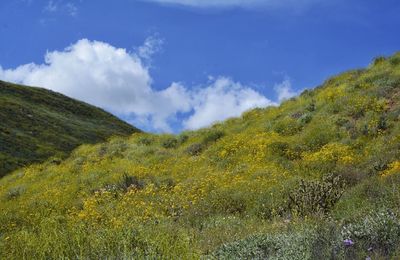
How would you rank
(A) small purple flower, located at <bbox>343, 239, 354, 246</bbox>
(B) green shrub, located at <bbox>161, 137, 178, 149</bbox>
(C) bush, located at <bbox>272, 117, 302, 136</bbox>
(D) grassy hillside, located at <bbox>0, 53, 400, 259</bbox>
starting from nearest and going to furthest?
1. (A) small purple flower, located at <bbox>343, 239, 354, 246</bbox>
2. (D) grassy hillside, located at <bbox>0, 53, 400, 259</bbox>
3. (C) bush, located at <bbox>272, 117, 302, 136</bbox>
4. (B) green shrub, located at <bbox>161, 137, 178, 149</bbox>

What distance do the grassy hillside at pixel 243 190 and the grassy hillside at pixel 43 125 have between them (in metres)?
8.11

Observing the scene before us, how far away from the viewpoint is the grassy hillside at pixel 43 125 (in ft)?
120

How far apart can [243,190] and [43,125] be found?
34.7 meters

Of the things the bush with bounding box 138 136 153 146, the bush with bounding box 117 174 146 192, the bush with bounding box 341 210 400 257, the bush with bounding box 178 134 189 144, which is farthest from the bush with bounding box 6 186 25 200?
the bush with bounding box 341 210 400 257

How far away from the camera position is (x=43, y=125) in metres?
44.9

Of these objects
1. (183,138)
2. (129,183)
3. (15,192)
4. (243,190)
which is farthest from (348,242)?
(183,138)

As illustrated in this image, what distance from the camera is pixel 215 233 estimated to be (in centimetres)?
917

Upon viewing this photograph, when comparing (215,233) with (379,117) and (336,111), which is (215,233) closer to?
(379,117)

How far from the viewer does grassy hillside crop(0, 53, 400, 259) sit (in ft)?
22.2

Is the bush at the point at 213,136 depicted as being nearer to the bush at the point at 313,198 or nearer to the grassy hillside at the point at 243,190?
the grassy hillside at the point at 243,190

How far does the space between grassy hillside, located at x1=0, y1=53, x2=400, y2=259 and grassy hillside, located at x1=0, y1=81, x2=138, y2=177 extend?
8110 mm

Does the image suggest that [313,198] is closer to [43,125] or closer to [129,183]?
[129,183]

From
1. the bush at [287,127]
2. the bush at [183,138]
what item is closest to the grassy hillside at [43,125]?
the bush at [183,138]

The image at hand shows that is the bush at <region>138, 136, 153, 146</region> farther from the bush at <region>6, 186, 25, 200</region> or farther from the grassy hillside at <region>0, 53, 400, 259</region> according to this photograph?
the bush at <region>6, 186, 25, 200</region>
